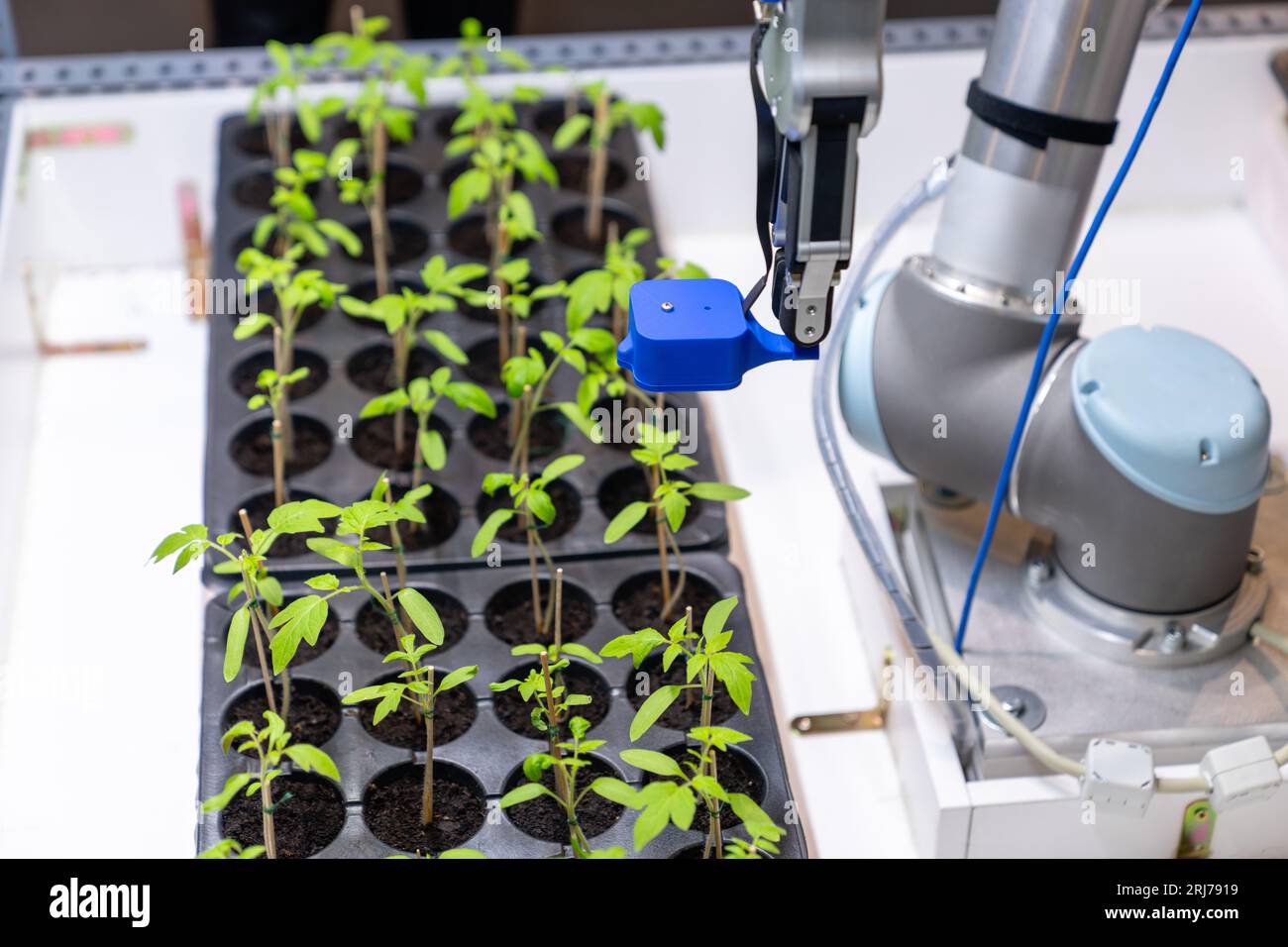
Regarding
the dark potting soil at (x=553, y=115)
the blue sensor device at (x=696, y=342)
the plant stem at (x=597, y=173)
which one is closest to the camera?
the blue sensor device at (x=696, y=342)

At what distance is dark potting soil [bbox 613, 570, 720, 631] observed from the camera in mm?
1654

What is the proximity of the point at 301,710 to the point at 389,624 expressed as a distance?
0.46 feet

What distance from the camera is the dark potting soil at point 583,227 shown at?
2184 mm

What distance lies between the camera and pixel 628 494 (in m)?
1.81

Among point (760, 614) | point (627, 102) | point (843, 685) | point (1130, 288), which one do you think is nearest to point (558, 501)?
point (760, 614)

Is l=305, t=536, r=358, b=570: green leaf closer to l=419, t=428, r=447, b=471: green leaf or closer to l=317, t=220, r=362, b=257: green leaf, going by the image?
l=419, t=428, r=447, b=471: green leaf

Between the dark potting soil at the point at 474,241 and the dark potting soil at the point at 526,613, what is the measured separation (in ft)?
2.04

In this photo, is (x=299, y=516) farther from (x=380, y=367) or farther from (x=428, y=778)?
(x=380, y=367)

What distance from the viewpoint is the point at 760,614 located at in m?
1.81

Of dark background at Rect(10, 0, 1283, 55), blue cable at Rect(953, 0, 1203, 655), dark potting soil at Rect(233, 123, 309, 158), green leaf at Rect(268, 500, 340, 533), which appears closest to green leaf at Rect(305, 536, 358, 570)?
green leaf at Rect(268, 500, 340, 533)

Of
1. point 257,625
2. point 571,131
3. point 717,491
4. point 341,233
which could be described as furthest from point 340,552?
point 571,131

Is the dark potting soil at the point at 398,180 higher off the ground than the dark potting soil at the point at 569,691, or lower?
higher

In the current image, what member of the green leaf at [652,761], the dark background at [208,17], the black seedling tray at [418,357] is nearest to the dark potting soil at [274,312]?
the black seedling tray at [418,357]

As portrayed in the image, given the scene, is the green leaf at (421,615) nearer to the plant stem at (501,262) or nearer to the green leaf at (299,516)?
the green leaf at (299,516)
